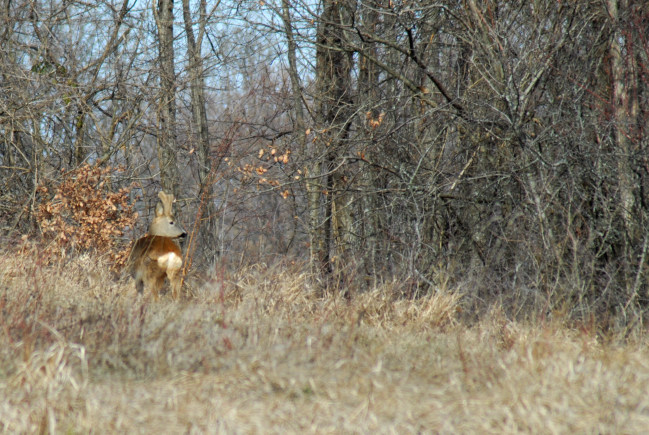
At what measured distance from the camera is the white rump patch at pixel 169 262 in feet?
22.0

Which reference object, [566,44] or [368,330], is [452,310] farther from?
[566,44]

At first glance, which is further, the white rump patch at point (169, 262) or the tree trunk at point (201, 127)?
the tree trunk at point (201, 127)

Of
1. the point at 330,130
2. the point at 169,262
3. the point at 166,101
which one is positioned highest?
the point at 166,101

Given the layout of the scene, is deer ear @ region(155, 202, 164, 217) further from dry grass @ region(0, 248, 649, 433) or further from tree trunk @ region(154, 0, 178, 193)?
tree trunk @ region(154, 0, 178, 193)

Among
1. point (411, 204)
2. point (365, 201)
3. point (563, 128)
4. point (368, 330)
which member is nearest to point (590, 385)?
point (368, 330)

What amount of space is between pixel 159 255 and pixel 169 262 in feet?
0.39

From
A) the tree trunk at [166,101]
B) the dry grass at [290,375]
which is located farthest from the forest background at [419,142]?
the dry grass at [290,375]

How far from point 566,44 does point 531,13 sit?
55 centimetres

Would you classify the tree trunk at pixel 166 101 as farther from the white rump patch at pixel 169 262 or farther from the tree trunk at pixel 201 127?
the white rump patch at pixel 169 262

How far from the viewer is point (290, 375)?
4.06 m

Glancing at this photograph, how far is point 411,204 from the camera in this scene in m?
8.50

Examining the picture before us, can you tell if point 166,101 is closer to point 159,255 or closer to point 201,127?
point 201,127

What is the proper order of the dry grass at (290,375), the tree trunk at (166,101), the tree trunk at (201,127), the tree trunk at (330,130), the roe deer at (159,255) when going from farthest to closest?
the tree trunk at (201,127) → the tree trunk at (166,101) → the tree trunk at (330,130) → the roe deer at (159,255) → the dry grass at (290,375)

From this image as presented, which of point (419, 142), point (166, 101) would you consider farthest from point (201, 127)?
point (419, 142)
